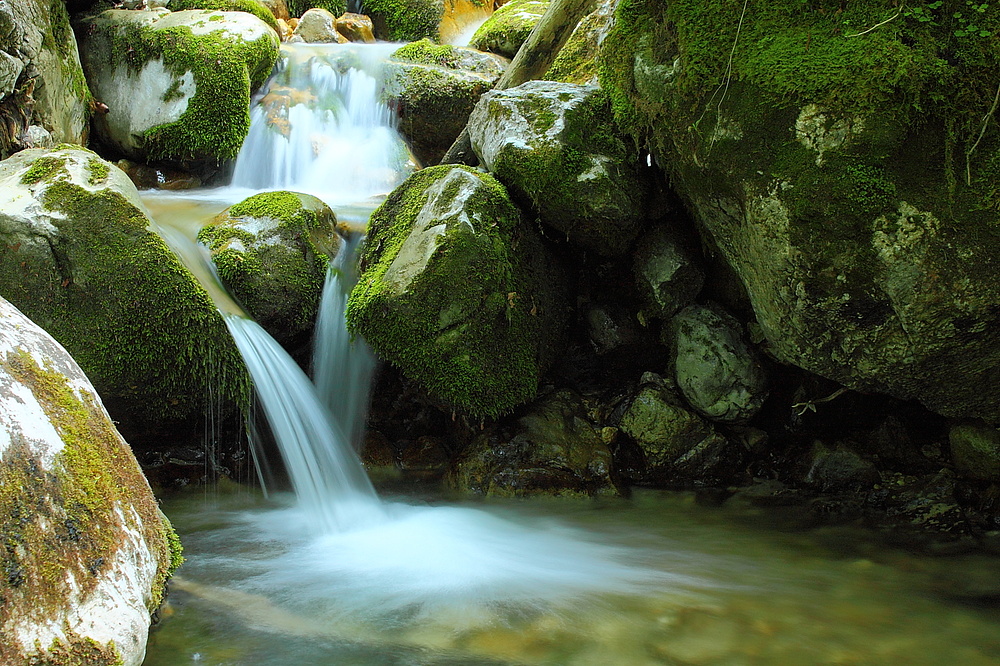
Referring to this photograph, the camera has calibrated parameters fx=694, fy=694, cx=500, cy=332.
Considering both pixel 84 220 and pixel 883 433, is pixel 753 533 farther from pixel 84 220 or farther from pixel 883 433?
pixel 84 220

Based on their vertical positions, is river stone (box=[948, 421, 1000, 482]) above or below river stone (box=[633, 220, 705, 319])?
below

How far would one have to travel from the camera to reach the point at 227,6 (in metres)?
9.05

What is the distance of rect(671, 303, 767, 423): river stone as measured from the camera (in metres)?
4.68

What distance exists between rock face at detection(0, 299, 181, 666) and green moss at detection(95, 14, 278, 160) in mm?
5236

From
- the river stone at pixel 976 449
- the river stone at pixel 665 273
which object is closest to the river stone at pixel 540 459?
the river stone at pixel 665 273

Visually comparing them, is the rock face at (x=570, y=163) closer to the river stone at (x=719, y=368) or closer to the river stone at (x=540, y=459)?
the river stone at (x=719, y=368)

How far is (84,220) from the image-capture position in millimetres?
4277

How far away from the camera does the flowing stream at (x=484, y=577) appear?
8.94 ft

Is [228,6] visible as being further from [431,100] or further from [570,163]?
[570,163]

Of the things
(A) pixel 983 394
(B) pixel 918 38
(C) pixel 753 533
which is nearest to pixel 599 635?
(C) pixel 753 533

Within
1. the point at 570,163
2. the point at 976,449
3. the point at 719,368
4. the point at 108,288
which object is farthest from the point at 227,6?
the point at 976,449

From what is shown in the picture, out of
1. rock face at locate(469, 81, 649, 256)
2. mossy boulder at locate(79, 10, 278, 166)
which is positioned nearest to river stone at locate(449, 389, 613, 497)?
rock face at locate(469, 81, 649, 256)

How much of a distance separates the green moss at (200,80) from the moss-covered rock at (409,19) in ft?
12.7

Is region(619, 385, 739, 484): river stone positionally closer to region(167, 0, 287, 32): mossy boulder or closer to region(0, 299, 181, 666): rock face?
region(0, 299, 181, 666): rock face
